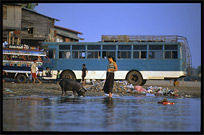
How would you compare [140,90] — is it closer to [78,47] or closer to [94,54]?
Result: [94,54]

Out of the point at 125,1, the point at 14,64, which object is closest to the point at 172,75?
the point at 14,64

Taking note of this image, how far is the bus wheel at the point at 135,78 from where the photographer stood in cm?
2784

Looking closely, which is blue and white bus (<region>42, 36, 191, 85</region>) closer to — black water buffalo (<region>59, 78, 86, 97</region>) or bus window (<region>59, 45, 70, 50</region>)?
bus window (<region>59, 45, 70, 50</region>)

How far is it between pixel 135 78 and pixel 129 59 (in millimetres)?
1469

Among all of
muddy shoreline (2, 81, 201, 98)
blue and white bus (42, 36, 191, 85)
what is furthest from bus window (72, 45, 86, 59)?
muddy shoreline (2, 81, 201, 98)

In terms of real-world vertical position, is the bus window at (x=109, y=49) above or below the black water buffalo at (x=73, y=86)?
above

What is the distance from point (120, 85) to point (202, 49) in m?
13.4

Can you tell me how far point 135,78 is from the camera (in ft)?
92.3

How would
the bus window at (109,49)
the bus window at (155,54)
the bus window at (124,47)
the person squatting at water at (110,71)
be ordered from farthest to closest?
1. the bus window at (109,49)
2. the bus window at (124,47)
3. the bus window at (155,54)
4. the person squatting at water at (110,71)

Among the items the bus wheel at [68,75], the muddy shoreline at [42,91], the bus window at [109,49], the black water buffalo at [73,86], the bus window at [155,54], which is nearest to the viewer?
the black water buffalo at [73,86]

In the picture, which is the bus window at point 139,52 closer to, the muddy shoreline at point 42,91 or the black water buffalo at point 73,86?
the muddy shoreline at point 42,91

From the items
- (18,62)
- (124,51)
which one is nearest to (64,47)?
(18,62)

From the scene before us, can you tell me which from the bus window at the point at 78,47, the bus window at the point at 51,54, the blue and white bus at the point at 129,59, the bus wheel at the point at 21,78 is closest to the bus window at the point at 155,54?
the blue and white bus at the point at 129,59

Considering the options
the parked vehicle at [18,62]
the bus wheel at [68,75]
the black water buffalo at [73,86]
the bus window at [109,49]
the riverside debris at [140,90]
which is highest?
the bus window at [109,49]
